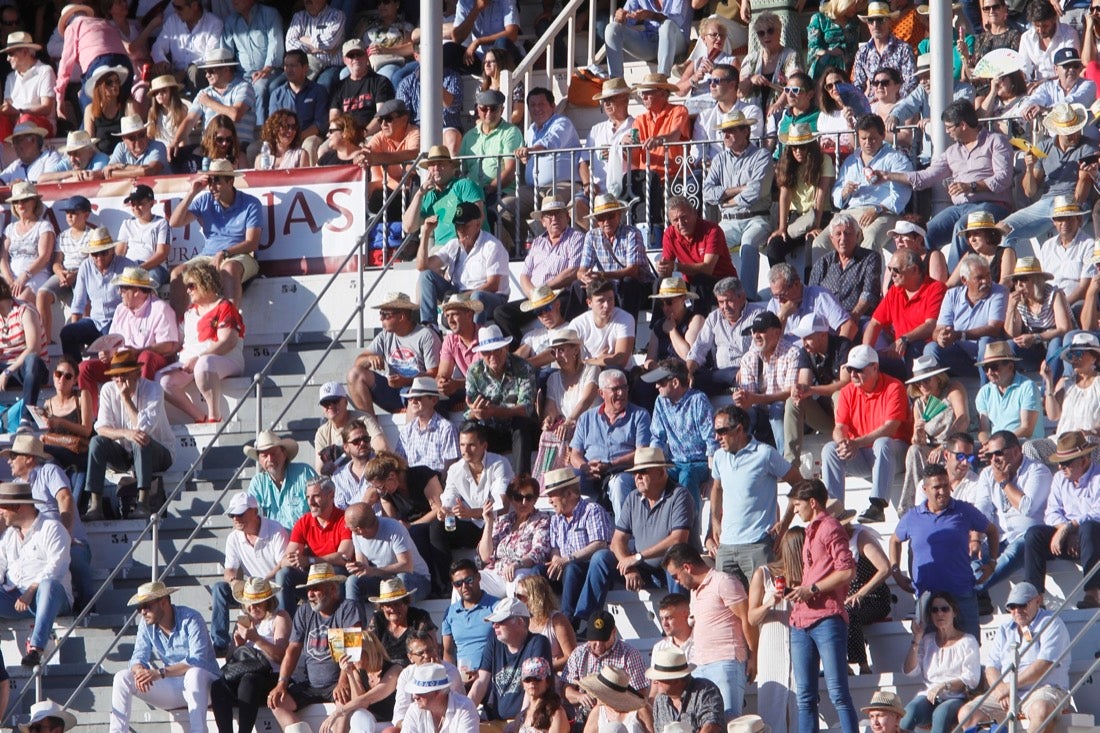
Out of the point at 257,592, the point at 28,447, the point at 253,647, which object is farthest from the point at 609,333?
the point at 28,447

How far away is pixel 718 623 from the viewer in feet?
45.9

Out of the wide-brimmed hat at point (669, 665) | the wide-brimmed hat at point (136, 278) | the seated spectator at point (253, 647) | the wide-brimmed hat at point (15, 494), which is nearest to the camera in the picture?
the wide-brimmed hat at point (669, 665)

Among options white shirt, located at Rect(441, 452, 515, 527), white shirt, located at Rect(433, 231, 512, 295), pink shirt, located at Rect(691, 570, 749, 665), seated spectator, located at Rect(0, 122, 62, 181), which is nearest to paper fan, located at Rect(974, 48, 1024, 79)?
white shirt, located at Rect(433, 231, 512, 295)

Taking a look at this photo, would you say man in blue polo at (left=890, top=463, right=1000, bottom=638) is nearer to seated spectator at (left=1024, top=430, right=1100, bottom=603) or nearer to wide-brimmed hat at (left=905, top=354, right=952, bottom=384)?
seated spectator at (left=1024, top=430, right=1100, bottom=603)

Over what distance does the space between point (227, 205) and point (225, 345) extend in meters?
1.34

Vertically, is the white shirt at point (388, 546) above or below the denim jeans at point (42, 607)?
above

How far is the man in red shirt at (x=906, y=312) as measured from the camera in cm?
1587

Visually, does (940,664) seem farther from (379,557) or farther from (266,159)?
(266,159)

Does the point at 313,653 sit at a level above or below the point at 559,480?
below

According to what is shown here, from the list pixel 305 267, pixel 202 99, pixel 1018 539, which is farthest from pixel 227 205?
pixel 1018 539

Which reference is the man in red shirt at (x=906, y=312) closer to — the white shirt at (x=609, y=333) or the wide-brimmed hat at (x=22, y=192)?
the white shirt at (x=609, y=333)

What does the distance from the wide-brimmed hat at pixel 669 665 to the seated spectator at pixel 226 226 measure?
5477 millimetres

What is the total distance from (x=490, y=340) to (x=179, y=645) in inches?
104

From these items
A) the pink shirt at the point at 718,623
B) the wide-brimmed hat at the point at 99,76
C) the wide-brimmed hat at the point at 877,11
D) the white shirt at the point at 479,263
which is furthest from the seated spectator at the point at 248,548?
the wide-brimmed hat at the point at 877,11
